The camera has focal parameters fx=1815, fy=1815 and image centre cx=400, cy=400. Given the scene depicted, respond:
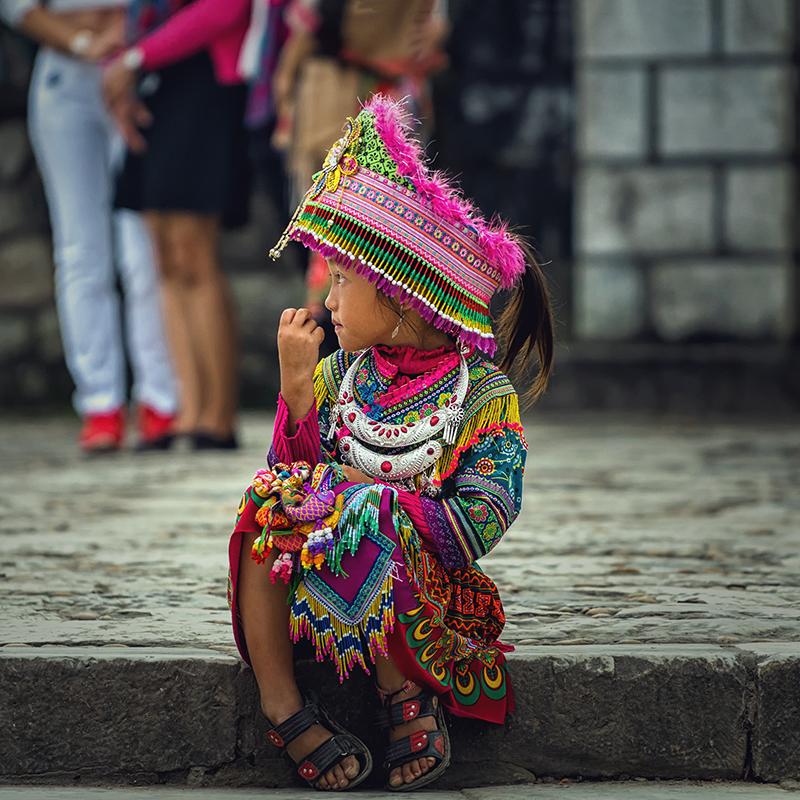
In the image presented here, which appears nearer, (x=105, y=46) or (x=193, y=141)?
(x=193, y=141)

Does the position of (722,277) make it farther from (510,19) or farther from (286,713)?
(286,713)

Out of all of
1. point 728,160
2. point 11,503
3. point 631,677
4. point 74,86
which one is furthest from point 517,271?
point 728,160

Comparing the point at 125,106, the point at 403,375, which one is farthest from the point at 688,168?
the point at 403,375

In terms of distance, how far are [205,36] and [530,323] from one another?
332 centimetres

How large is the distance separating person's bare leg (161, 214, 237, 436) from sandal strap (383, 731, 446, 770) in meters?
3.71

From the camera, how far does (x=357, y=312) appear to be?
2943 mm

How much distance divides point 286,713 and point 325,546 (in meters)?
0.28

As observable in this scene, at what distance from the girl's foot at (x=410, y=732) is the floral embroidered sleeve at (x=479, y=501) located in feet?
0.68

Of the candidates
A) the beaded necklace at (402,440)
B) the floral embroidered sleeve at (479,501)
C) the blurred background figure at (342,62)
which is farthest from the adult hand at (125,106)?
the floral embroidered sleeve at (479,501)

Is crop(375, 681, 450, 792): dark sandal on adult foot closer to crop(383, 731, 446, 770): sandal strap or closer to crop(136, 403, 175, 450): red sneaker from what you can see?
crop(383, 731, 446, 770): sandal strap

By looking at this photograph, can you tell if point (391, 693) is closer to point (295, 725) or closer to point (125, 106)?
point (295, 725)

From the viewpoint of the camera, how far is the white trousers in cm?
652

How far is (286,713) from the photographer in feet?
9.21

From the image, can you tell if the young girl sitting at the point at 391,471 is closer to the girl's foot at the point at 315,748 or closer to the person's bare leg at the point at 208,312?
the girl's foot at the point at 315,748
